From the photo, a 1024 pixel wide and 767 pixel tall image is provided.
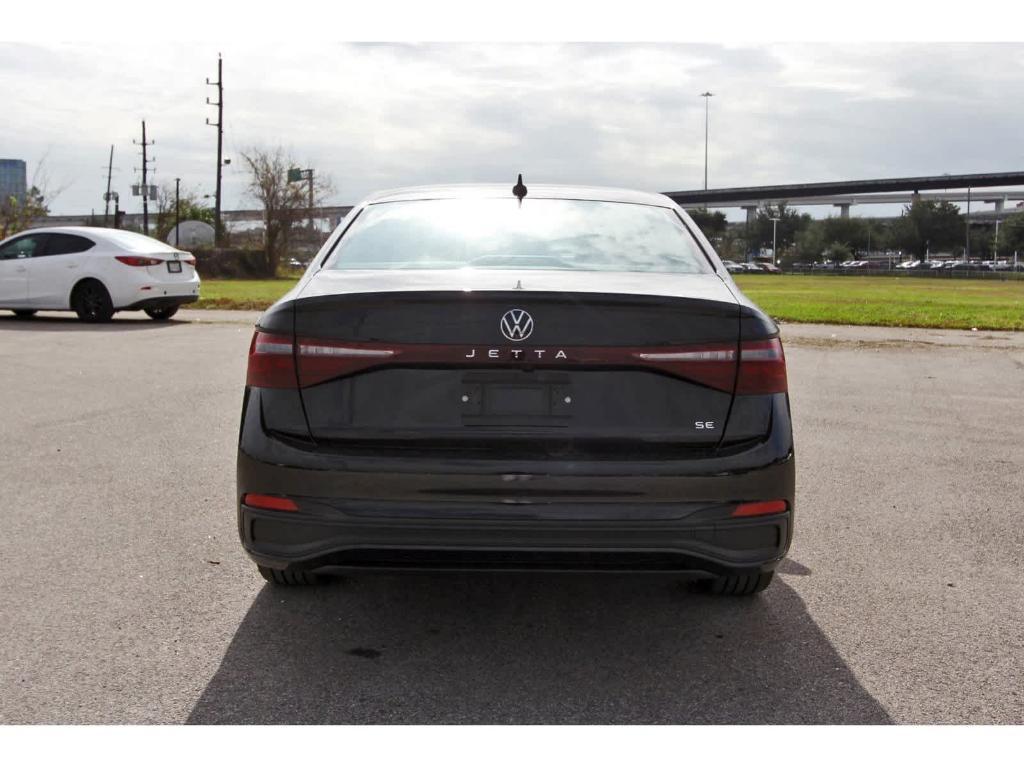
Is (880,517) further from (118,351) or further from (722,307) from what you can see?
(118,351)

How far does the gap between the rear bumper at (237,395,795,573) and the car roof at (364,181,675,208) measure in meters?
1.67

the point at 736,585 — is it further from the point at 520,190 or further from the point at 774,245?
the point at 774,245

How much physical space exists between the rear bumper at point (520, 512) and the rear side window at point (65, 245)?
54.7ft

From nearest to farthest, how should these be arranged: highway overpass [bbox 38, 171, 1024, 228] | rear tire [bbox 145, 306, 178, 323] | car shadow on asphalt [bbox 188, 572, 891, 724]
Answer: car shadow on asphalt [bbox 188, 572, 891, 724] < rear tire [bbox 145, 306, 178, 323] < highway overpass [bbox 38, 171, 1024, 228]

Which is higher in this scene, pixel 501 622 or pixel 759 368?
pixel 759 368

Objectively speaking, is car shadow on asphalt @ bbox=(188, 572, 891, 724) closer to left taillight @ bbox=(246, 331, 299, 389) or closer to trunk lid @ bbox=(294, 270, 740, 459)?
trunk lid @ bbox=(294, 270, 740, 459)

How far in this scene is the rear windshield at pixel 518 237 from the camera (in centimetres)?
419

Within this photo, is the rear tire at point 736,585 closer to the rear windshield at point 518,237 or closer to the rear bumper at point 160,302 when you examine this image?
the rear windshield at point 518,237

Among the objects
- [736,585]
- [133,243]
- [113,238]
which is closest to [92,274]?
[113,238]

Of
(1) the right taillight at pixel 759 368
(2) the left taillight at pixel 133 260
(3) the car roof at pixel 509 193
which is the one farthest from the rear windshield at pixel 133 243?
(1) the right taillight at pixel 759 368

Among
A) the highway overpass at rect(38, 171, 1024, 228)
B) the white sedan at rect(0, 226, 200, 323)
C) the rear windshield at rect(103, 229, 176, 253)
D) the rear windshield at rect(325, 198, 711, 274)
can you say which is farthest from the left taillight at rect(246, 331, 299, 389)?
the highway overpass at rect(38, 171, 1024, 228)

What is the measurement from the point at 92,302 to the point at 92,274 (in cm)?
45

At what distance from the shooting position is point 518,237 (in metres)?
4.41

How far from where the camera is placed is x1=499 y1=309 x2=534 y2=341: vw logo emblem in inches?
138
